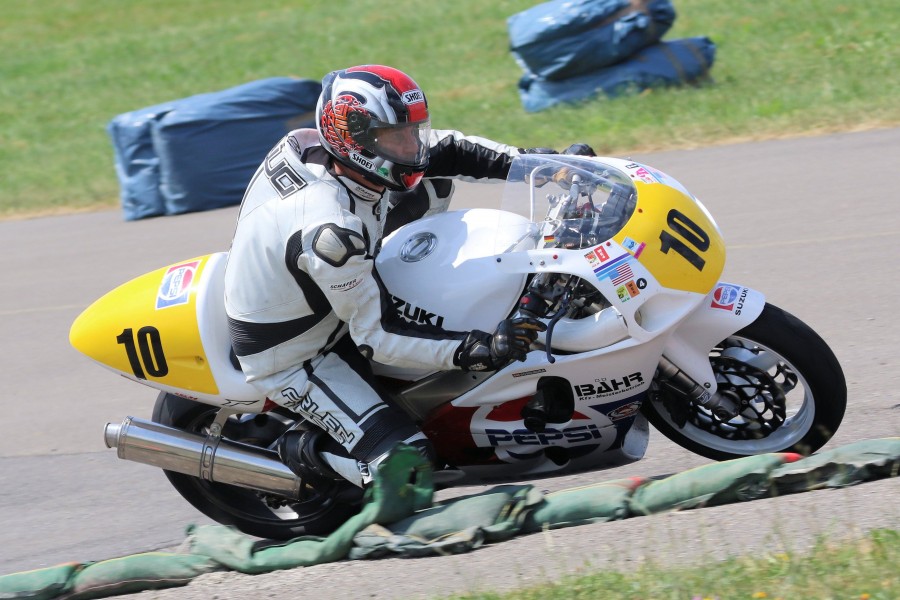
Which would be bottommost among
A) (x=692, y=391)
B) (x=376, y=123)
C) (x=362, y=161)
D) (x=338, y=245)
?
(x=692, y=391)

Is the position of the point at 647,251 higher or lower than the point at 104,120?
higher

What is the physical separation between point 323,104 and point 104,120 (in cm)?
1360

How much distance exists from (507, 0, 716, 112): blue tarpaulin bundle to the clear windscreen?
26.4ft

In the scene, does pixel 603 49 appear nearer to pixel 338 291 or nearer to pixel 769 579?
pixel 338 291

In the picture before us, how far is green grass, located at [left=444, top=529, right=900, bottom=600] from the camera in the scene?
339 cm

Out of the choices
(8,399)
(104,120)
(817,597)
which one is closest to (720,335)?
(817,597)

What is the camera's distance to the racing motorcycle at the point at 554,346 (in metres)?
4.50

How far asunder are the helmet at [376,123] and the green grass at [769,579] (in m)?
1.65

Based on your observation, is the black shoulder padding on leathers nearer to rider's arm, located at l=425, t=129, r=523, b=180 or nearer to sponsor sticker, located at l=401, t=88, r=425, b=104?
sponsor sticker, located at l=401, t=88, r=425, b=104

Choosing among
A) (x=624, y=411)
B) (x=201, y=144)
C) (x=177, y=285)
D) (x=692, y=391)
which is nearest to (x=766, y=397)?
(x=692, y=391)

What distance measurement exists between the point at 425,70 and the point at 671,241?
531 inches

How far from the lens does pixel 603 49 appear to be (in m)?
12.6

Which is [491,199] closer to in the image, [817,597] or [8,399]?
[8,399]

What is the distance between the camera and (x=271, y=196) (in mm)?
4629
